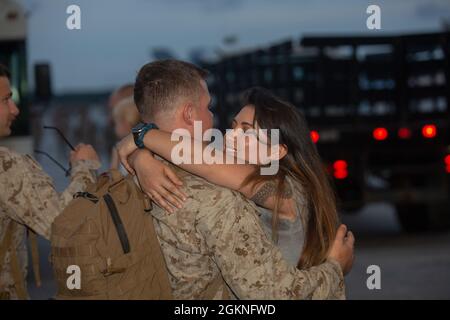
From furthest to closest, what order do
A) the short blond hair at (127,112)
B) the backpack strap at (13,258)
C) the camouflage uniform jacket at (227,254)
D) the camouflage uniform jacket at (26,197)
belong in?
the short blond hair at (127,112), the backpack strap at (13,258), the camouflage uniform jacket at (26,197), the camouflage uniform jacket at (227,254)

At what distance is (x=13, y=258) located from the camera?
3.58 meters

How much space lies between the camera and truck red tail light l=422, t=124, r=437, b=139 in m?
10.6

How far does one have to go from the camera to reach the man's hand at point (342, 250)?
2936 millimetres

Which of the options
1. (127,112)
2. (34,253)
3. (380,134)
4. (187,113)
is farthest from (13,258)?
(380,134)

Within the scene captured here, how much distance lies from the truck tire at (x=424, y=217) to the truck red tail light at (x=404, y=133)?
109 cm

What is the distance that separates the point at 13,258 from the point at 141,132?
926 millimetres

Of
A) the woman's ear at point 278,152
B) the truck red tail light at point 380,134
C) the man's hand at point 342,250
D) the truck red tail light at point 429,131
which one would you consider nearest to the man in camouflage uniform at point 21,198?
the woman's ear at point 278,152

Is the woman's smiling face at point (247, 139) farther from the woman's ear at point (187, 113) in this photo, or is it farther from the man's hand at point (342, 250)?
the man's hand at point (342, 250)

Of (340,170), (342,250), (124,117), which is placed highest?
(124,117)

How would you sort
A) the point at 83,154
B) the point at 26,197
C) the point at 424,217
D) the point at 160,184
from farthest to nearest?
1. the point at 424,217
2. the point at 83,154
3. the point at 26,197
4. the point at 160,184

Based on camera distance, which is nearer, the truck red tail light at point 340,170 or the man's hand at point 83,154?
the man's hand at point 83,154

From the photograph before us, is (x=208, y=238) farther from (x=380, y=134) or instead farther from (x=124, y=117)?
(x=380, y=134)

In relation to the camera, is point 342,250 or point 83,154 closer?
point 342,250

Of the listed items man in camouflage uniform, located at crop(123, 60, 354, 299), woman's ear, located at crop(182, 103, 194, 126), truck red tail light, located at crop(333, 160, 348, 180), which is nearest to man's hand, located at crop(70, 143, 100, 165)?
man in camouflage uniform, located at crop(123, 60, 354, 299)
